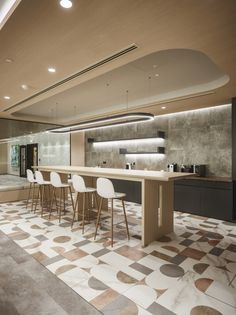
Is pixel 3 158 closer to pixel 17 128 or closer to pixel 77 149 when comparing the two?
pixel 17 128

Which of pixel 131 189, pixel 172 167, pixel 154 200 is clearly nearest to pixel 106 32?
pixel 154 200

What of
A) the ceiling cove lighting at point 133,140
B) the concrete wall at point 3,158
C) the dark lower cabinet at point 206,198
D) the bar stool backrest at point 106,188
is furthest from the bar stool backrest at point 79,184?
the concrete wall at point 3,158

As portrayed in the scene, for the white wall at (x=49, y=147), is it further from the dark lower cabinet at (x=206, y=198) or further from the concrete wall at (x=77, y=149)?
the dark lower cabinet at (x=206, y=198)

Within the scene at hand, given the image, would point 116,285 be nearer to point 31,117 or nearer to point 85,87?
point 85,87

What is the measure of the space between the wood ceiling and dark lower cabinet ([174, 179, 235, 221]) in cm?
237

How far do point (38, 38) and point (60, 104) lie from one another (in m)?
3.84

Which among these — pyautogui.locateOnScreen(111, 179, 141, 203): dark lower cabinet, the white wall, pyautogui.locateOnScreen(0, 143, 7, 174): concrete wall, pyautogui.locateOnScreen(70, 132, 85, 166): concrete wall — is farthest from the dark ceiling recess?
pyautogui.locateOnScreen(111, 179, 141, 203): dark lower cabinet

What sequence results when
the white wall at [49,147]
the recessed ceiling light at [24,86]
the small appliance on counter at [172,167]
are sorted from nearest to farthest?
the recessed ceiling light at [24,86]
the small appliance on counter at [172,167]
the white wall at [49,147]

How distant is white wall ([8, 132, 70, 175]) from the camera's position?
721cm

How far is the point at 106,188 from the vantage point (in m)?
3.25

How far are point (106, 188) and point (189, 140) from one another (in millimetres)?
3201

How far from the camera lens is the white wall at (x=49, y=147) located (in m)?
7.21

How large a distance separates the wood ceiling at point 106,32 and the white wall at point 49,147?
4.34 metres

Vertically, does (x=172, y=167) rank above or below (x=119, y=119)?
below
